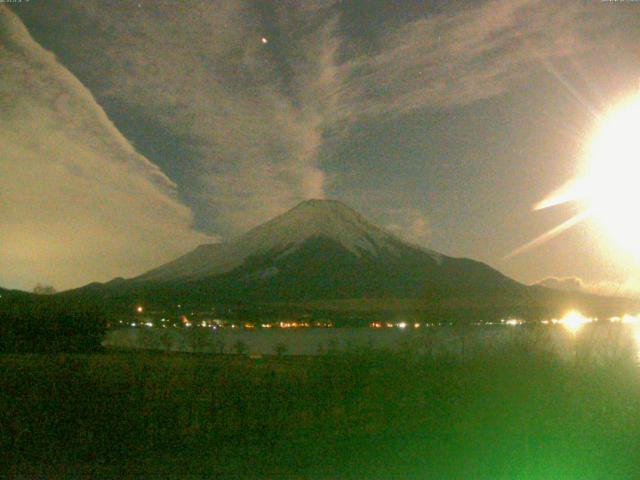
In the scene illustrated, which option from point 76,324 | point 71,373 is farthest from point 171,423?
point 76,324

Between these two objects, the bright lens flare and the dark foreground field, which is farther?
the bright lens flare

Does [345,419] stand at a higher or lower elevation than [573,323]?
lower

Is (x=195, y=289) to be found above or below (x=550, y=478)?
above

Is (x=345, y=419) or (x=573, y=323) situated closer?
(x=345, y=419)

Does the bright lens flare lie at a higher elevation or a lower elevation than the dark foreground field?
higher

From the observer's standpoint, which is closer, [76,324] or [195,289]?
[76,324]

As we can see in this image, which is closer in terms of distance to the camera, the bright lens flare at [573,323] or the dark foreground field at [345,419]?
the dark foreground field at [345,419]

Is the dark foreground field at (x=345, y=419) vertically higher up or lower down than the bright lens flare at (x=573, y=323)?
lower down

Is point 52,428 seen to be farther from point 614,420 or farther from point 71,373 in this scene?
point 614,420
